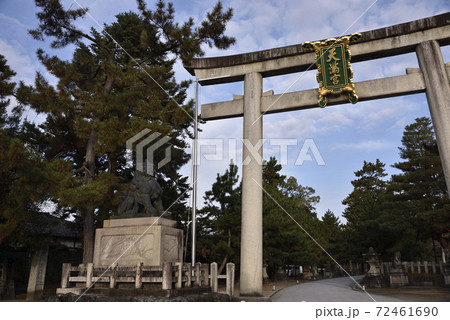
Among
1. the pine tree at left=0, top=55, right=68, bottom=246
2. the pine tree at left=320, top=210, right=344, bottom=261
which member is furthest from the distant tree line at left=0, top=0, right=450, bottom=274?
the pine tree at left=320, top=210, right=344, bottom=261

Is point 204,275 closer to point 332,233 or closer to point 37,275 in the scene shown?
point 37,275

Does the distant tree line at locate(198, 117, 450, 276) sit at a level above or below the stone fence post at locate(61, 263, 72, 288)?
above

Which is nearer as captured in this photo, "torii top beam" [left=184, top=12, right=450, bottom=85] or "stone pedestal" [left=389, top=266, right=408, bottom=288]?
"torii top beam" [left=184, top=12, right=450, bottom=85]

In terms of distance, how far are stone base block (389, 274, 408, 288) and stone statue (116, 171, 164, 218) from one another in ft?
49.4

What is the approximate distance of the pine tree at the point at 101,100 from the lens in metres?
10.9

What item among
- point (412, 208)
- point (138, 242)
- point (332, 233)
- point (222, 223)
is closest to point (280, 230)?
point (222, 223)

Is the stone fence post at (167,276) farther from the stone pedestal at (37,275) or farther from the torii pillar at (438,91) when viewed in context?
the stone pedestal at (37,275)

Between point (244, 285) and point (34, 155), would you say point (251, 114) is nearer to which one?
point (244, 285)

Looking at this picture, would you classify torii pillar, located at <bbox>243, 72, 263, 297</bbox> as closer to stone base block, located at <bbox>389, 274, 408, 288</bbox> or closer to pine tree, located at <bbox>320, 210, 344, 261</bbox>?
stone base block, located at <bbox>389, 274, 408, 288</bbox>

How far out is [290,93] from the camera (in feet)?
32.7

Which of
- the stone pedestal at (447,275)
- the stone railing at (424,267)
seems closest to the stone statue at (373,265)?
the stone railing at (424,267)

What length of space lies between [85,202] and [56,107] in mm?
3402

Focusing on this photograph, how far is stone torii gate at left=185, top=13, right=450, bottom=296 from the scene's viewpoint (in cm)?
867

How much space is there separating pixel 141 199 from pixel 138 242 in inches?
45.1
